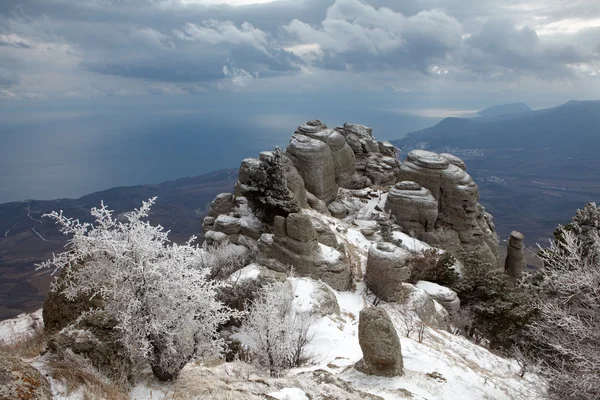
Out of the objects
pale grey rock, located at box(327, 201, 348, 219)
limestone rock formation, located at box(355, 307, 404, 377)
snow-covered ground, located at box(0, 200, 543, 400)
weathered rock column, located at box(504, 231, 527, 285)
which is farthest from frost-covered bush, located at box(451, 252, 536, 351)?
pale grey rock, located at box(327, 201, 348, 219)

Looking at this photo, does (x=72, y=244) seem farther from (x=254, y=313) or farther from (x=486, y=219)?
(x=486, y=219)

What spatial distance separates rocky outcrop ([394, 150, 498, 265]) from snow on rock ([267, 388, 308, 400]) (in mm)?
20115

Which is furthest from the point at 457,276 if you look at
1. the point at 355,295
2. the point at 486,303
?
the point at 355,295

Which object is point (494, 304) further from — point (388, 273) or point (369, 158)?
point (369, 158)

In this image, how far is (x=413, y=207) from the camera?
84.6 feet

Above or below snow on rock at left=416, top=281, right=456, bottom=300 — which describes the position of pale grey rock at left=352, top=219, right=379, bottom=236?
above

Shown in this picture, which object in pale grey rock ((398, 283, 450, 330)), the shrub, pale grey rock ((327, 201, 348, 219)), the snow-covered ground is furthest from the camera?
pale grey rock ((327, 201, 348, 219))

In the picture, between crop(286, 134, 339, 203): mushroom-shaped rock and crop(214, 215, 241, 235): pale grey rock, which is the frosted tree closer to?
crop(214, 215, 241, 235): pale grey rock

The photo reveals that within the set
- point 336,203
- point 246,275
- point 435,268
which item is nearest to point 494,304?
point 435,268

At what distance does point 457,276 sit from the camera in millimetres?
19562

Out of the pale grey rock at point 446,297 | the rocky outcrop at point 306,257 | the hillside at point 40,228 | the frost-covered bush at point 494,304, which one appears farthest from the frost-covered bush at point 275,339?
the hillside at point 40,228

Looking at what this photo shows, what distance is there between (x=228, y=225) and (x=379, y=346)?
43.5ft

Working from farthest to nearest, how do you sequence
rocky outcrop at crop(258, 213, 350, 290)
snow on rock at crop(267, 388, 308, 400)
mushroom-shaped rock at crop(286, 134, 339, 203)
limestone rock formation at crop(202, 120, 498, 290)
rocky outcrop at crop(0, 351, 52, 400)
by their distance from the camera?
mushroom-shaped rock at crop(286, 134, 339, 203) < limestone rock formation at crop(202, 120, 498, 290) < rocky outcrop at crop(258, 213, 350, 290) < snow on rock at crop(267, 388, 308, 400) < rocky outcrop at crop(0, 351, 52, 400)

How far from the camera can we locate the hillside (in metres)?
86.5
